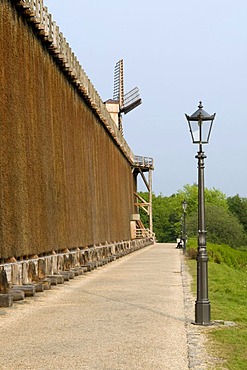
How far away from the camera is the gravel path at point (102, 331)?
27.6 ft

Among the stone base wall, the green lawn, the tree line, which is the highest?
the tree line

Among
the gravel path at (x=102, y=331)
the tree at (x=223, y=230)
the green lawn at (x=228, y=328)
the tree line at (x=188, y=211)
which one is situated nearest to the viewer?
the gravel path at (x=102, y=331)

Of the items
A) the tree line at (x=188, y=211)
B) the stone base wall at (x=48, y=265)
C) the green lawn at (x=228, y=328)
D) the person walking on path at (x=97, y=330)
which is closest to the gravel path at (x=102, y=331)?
the person walking on path at (x=97, y=330)

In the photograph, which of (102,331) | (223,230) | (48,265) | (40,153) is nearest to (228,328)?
(102,331)

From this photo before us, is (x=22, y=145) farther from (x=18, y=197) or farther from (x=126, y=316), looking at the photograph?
(x=126, y=316)

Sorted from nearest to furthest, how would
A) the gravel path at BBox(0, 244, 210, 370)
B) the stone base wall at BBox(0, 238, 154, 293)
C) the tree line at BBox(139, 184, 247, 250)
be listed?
the gravel path at BBox(0, 244, 210, 370), the stone base wall at BBox(0, 238, 154, 293), the tree line at BBox(139, 184, 247, 250)

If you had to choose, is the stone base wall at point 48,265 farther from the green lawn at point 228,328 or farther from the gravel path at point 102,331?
the green lawn at point 228,328

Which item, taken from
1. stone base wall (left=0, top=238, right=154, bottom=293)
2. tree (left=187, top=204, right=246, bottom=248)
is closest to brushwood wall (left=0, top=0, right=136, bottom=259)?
stone base wall (left=0, top=238, right=154, bottom=293)

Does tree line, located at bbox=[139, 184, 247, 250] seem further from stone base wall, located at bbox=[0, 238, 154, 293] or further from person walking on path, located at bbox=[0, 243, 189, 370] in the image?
person walking on path, located at bbox=[0, 243, 189, 370]

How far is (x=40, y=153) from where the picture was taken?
21.8 m

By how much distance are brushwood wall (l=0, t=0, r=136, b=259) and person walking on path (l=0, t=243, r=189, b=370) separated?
Answer: 8.23 feet

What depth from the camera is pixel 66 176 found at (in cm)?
2694

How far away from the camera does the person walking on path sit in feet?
27.6

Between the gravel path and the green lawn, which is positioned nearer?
the gravel path
